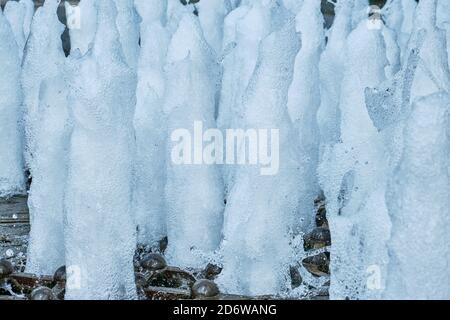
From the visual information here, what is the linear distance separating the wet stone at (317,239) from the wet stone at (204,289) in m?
0.66

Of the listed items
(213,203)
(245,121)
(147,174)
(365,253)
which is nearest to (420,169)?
(365,253)

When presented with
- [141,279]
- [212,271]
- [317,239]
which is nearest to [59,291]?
[141,279]

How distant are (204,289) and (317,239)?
0.76m

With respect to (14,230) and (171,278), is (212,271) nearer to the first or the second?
(171,278)

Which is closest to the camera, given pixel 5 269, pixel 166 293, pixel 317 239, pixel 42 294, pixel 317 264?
pixel 42 294

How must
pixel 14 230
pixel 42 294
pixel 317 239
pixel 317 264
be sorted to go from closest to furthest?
pixel 42 294, pixel 317 264, pixel 317 239, pixel 14 230

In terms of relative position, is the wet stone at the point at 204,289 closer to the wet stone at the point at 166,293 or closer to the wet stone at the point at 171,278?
the wet stone at the point at 166,293

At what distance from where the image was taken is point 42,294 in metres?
2.75

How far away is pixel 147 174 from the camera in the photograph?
3.49m

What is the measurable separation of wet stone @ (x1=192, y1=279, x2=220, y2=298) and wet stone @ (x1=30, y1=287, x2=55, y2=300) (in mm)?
495

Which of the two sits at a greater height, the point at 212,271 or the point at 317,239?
the point at 317,239

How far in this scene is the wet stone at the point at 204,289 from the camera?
2.82 meters
